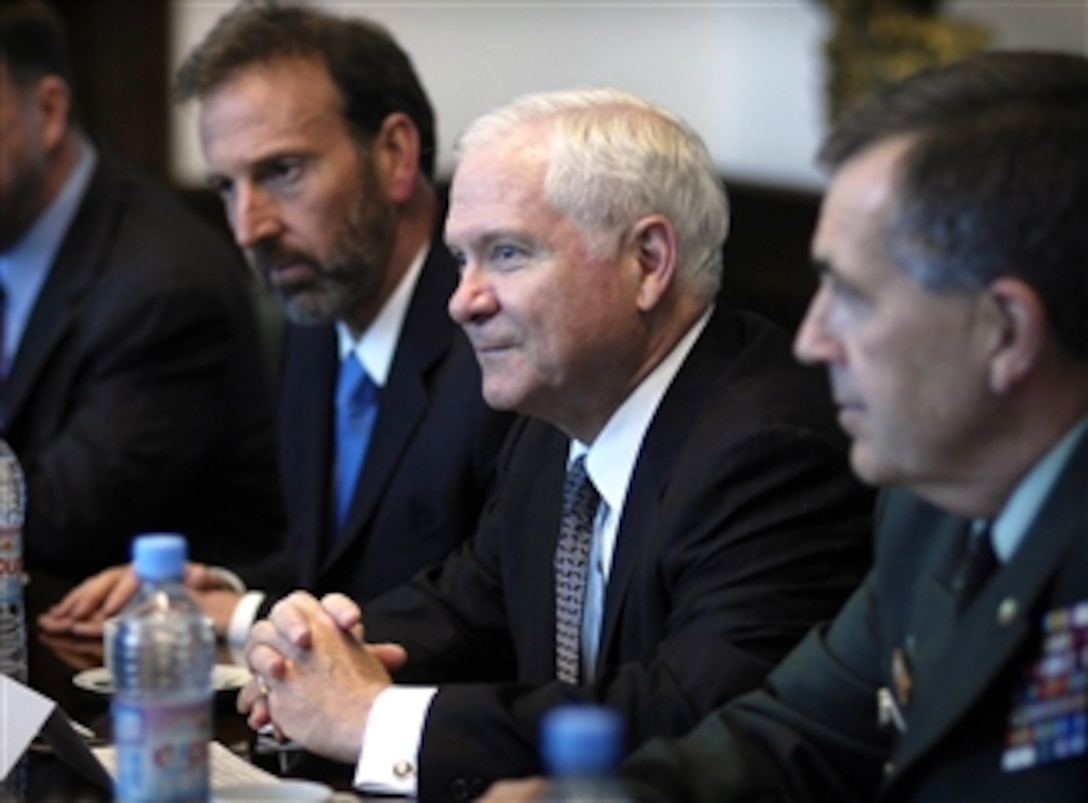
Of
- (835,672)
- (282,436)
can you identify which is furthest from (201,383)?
(835,672)

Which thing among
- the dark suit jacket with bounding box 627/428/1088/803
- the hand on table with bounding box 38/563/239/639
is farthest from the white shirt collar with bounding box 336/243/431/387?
the dark suit jacket with bounding box 627/428/1088/803

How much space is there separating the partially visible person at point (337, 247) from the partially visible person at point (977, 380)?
1307mm

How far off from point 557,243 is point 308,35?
108 cm

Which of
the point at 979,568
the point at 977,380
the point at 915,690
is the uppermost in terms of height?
the point at 977,380

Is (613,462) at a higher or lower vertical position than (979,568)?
lower

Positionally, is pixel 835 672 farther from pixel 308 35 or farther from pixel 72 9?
pixel 72 9

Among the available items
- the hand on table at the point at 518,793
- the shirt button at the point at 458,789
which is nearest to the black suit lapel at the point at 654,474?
the shirt button at the point at 458,789

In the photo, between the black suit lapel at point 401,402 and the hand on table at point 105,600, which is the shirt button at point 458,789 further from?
the black suit lapel at point 401,402

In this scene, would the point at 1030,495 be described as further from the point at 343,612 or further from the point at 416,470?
the point at 416,470

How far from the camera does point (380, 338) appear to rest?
10.6 ft

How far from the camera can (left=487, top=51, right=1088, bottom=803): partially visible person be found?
1644mm

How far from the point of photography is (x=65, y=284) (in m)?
3.93

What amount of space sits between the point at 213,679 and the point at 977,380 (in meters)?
1.20

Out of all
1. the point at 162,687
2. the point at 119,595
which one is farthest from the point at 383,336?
the point at 162,687
